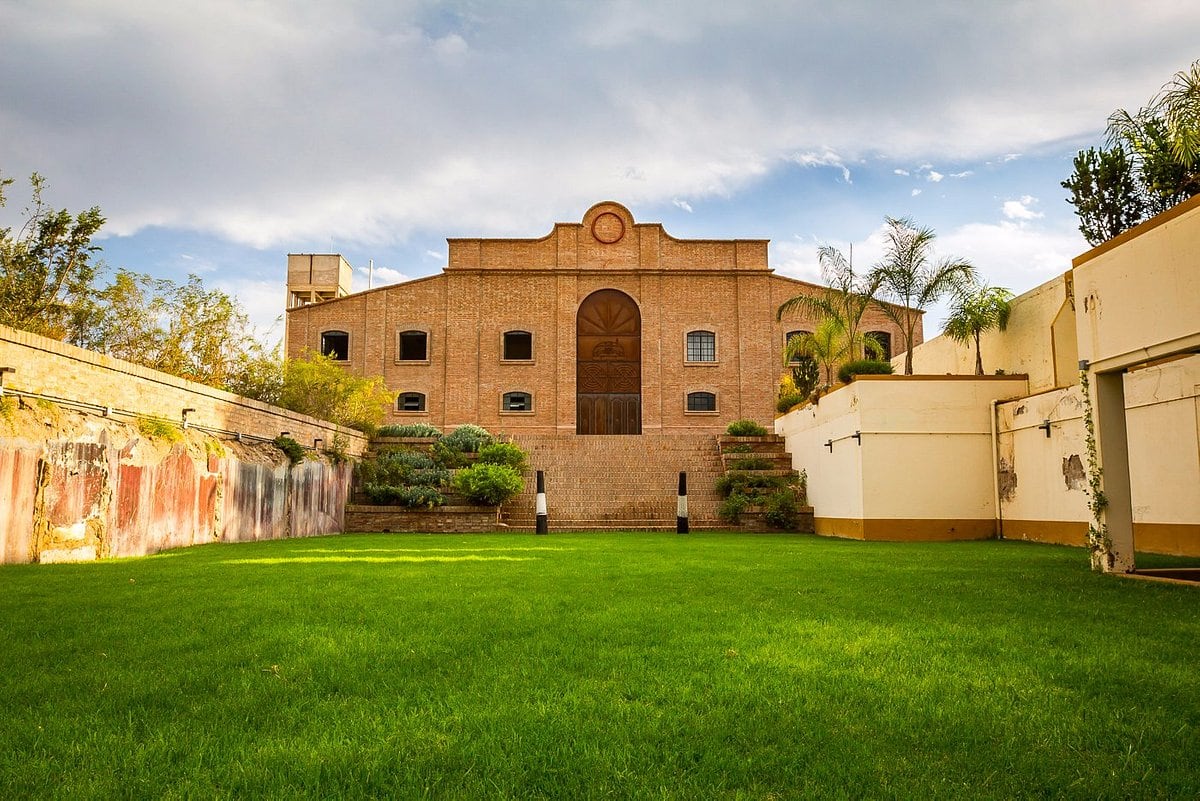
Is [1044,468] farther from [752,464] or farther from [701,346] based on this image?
[701,346]

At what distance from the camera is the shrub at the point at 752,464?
70.6 ft

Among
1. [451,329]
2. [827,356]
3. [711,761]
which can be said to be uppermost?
[451,329]

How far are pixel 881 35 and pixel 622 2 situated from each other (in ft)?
13.1

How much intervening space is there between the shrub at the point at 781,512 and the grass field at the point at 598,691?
11812 millimetres

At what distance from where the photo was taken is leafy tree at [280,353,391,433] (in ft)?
70.7

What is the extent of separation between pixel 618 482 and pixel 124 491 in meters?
12.9

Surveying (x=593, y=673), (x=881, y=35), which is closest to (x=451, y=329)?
(x=881, y=35)

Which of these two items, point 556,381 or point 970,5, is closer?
point 970,5

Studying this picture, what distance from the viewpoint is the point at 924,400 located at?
51.8 ft

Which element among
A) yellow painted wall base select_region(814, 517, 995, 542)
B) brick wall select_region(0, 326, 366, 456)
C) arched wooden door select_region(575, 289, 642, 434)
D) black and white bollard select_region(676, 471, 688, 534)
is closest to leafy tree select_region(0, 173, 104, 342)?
brick wall select_region(0, 326, 366, 456)

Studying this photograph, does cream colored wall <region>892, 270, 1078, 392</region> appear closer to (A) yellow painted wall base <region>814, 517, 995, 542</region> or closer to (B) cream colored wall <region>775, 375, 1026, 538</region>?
(B) cream colored wall <region>775, 375, 1026, 538</region>


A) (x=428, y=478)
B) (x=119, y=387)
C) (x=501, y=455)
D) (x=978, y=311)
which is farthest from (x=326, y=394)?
(x=978, y=311)

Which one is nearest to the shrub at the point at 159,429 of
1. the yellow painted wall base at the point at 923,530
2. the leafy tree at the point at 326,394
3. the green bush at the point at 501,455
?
the leafy tree at the point at 326,394

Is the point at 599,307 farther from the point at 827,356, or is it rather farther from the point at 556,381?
the point at 827,356
